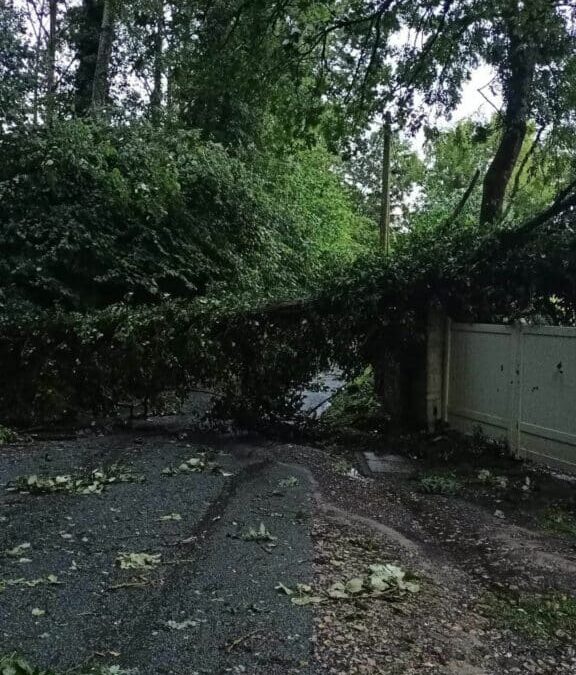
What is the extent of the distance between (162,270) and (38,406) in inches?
144

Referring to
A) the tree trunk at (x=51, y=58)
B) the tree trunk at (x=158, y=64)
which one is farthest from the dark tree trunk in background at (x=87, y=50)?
the tree trunk at (x=158, y=64)

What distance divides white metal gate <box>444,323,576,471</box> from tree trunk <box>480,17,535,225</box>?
2317 millimetres

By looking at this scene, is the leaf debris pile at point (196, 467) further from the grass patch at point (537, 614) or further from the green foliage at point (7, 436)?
the grass patch at point (537, 614)

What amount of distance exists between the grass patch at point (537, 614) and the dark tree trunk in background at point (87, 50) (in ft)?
53.4

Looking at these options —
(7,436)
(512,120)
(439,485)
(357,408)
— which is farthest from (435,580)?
(512,120)

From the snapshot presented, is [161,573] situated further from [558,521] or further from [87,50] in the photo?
[87,50]

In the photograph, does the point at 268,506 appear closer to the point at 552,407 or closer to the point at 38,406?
the point at 552,407

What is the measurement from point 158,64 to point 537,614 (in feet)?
44.5

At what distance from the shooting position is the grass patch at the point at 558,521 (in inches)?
188

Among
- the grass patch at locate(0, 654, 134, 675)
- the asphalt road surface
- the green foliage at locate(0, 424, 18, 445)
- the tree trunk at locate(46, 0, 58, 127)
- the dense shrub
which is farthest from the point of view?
the tree trunk at locate(46, 0, 58, 127)

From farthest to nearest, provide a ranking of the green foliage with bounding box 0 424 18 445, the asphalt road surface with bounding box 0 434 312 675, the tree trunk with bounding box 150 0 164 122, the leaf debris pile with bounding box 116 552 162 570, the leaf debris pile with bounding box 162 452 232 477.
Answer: the tree trunk with bounding box 150 0 164 122 → the green foliage with bounding box 0 424 18 445 → the leaf debris pile with bounding box 162 452 232 477 → the leaf debris pile with bounding box 116 552 162 570 → the asphalt road surface with bounding box 0 434 312 675

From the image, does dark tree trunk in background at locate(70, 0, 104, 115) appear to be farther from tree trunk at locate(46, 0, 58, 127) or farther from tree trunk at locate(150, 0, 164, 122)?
tree trunk at locate(150, 0, 164, 122)

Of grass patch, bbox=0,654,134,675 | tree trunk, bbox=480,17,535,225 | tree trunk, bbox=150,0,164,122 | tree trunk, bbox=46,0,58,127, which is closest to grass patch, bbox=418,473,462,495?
grass patch, bbox=0,654,134,675

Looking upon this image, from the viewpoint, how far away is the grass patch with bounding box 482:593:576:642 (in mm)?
3160
